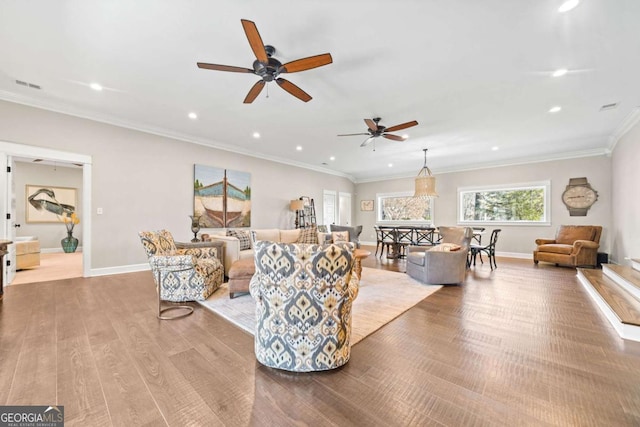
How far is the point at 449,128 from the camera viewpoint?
5.06 metres

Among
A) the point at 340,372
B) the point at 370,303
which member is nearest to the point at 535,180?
the point at 370,303

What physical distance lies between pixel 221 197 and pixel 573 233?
8.63m

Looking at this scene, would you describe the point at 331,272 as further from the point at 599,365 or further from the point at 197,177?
the point at 197,177

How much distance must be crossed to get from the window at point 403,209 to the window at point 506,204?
115 centimetres

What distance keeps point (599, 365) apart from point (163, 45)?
4893 mm

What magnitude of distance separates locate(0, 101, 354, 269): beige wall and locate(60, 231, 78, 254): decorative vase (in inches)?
177

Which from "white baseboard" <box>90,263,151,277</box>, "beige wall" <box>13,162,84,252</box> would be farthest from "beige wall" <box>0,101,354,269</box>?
"beige wall" <box>13,162,84,252</box>

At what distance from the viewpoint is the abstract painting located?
5.93 m

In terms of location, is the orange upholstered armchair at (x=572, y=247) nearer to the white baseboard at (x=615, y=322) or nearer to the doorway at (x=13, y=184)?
the white baseboard at (x=615, y=322)

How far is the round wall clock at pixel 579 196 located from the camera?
6.33 m

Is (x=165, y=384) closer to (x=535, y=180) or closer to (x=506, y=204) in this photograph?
(x=506, y=204)

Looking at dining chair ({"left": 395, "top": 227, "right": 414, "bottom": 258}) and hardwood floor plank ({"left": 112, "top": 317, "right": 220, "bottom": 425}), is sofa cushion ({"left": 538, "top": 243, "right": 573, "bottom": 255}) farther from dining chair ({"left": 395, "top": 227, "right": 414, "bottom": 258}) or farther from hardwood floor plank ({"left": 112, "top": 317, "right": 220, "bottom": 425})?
hardwood floor plank ({"left": 112, "top": 317, "right": 220, "bottom": 425})

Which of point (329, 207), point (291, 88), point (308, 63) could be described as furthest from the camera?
point (329, 207)

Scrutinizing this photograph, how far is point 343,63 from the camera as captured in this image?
2.98m
